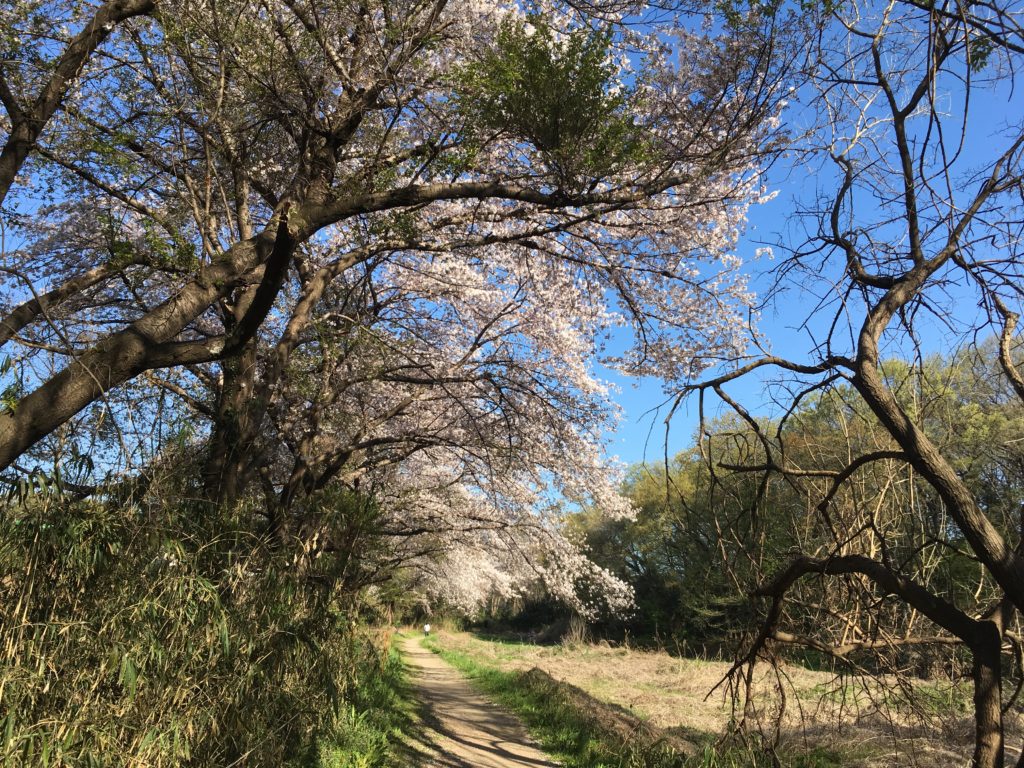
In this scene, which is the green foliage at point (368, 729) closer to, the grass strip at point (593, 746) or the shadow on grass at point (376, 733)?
the shadow on grass at point (376, 733)

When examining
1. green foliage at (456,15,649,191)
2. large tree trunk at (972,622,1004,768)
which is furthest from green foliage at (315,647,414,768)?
green foliage at (456,15,649,191)

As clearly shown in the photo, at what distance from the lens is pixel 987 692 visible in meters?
2.78

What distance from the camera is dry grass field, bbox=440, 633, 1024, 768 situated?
4.95 metres

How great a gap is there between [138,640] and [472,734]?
7.14 metres

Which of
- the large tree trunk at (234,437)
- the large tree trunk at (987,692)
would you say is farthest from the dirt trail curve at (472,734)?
the large tree trunk at (987,692)

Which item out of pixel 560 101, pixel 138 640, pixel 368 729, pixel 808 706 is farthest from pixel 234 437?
pixel 808 706

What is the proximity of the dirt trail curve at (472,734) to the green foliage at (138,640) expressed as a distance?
345cm

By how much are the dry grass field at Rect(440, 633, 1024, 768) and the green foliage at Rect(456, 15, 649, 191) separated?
12.4ft

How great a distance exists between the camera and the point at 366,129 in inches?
273

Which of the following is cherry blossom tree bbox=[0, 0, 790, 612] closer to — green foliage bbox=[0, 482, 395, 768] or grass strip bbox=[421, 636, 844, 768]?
green foliage bbox=[0, 482, 395, 768]

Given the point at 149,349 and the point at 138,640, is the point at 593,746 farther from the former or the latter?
the point at 149,349

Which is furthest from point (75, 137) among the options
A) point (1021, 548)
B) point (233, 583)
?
point (1021, 548)

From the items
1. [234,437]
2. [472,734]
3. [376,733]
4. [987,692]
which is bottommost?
[472,734]

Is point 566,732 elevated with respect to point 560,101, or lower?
lower
